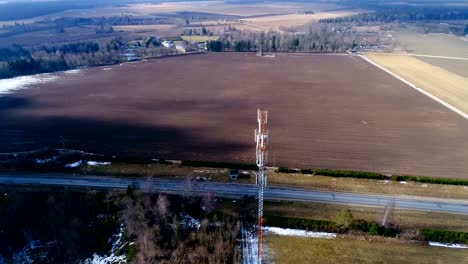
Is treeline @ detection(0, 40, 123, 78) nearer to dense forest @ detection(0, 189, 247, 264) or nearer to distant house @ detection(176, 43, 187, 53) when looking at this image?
distant house @ detection(176, 43, 187, 53)

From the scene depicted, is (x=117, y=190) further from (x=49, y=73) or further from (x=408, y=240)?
(x=49, y=73)

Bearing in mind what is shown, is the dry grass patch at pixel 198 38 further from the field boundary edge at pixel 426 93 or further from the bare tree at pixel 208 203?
the bare tree at pixel 208 203

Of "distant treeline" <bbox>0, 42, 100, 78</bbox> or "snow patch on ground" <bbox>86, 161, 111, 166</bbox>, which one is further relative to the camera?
"distant treeline" <bbox>0, 42, 100, 78</bbox>

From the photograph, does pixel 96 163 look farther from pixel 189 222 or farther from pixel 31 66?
pixel 31 66

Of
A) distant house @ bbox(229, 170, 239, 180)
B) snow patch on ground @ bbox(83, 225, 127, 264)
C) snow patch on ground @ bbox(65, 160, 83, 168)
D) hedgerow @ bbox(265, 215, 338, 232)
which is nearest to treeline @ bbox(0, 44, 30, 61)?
snow patch on ground @ bbox(65, 160, 83, 168)

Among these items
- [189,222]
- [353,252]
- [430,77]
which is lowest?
[353,252]

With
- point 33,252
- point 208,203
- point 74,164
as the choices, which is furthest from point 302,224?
point 74,164

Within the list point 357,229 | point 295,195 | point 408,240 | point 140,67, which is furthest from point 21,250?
A: point 140,67
